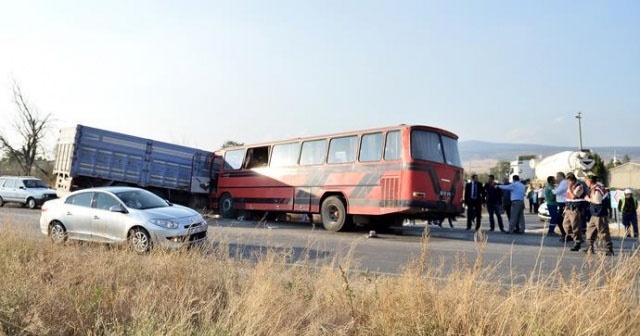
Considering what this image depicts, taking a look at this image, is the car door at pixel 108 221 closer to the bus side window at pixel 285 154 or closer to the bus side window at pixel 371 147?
the bus side window at pixel 371 147

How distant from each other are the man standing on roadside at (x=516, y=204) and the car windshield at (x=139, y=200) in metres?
9.89

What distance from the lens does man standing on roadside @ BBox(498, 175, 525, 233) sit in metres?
14.6

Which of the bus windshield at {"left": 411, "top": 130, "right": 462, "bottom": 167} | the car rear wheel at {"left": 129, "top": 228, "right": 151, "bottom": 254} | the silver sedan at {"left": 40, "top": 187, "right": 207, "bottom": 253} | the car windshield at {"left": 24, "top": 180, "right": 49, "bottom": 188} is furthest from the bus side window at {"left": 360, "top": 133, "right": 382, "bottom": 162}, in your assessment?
the car windshield at {"left": 24, "top": 180, "right": 49, "bottom": 188}

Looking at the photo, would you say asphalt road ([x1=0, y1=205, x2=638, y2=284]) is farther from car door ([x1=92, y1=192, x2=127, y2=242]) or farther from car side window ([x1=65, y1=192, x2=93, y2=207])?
car door ([x1=92, y1=192, x2=127, y2=242])

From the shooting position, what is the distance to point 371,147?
1384 centimetres

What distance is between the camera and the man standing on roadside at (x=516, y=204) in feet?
47.9

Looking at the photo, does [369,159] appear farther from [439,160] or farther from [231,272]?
[231,272]

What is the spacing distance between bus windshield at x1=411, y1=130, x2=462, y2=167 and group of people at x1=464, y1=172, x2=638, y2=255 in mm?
2143

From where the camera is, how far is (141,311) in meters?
4.11

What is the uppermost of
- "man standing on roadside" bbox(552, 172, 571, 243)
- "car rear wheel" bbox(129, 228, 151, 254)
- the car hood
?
"man standing on roadside" bbox(552, 172, 571, 243)

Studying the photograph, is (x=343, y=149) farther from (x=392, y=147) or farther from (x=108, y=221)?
(x=108, y=221)

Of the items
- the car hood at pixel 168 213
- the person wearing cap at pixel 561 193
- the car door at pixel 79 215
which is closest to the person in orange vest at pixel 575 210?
the person wearing cap at pixel 561 193

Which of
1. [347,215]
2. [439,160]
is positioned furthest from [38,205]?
[439,160]

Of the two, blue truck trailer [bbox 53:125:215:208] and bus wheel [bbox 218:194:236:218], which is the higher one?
blue truck trailer [bbox 53:125:215:208]
